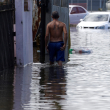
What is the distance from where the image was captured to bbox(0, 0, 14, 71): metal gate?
9641 millimetres

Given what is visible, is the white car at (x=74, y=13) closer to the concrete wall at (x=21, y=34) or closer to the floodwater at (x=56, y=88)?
the concrete wall at (x=21, y=34)

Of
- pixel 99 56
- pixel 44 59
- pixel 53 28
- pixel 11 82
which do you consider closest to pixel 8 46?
pixel 53 28

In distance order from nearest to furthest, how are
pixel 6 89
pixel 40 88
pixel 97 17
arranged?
pixel 6 89, pixel 40 88, pixel 97 17

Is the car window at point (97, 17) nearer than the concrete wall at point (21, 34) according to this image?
No

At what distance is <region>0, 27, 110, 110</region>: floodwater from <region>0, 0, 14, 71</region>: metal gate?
308 mm

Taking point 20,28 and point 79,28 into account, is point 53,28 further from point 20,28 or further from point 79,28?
point 79,28

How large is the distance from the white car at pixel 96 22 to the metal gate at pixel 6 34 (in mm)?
20552

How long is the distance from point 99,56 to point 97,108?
306 inches

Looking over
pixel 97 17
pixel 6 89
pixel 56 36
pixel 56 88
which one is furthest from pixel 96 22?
pixel 6 89

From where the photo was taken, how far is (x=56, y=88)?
7.62 metres

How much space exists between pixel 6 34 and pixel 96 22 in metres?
21.6

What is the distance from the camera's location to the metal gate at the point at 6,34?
9.64 meters

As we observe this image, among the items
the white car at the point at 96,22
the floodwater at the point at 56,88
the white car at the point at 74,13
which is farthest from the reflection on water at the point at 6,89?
the white car at the point at 74,13

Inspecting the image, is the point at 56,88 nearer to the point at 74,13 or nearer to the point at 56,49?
the point at 56,49
